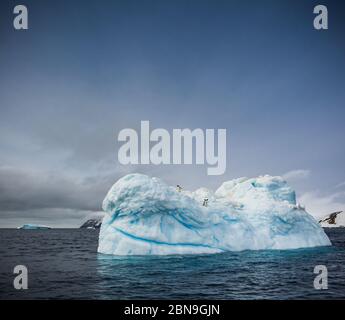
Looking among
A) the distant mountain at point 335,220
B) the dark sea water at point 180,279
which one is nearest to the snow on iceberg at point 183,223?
the dark sea water at point 180,279

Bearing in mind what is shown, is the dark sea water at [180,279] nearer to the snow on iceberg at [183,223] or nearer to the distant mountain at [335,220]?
the snow on iceberg at [183,223]

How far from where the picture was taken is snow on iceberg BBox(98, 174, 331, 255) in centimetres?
1927

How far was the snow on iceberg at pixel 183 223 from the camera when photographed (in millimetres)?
19266

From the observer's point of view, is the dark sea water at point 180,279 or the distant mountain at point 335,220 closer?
the dark sea water at point 180,279

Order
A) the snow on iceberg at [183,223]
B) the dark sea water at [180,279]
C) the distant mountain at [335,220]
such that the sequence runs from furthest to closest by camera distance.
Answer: the distant mountain at [335,220]
the snow on iceberg at [183,223]
the dark sea water at [180,279]

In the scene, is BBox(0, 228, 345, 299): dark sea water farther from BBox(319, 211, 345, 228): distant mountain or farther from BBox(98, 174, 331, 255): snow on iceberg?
BBox(319, 211, 345, 228): distant mountain

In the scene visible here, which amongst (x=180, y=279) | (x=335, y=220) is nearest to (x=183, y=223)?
(x=180, y=279)

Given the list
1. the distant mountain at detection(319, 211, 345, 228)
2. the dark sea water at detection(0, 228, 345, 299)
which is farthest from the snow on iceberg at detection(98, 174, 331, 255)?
the distant mountain at detection(319, 211, 345, 228)

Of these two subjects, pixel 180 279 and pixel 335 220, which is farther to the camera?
pixel 335 220

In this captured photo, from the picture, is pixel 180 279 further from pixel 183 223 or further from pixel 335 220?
pixel 335 220

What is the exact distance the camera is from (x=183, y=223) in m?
20.5

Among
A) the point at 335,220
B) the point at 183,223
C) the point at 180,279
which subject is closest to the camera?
the point at 180,279
